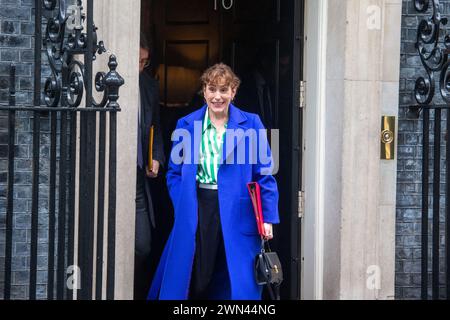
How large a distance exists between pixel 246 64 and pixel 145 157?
1346 mm

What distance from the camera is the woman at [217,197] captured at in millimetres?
6652

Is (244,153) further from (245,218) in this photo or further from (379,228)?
(379,228)

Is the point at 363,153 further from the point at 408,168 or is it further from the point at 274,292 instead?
the point at 274,292

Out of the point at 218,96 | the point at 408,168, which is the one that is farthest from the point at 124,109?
the point at 408,168

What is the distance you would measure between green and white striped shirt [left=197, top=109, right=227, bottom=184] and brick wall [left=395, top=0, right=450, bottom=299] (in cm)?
142

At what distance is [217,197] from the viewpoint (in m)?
6.72

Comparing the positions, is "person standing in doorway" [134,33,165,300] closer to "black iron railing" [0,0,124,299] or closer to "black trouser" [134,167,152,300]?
"black trouser" [134,167,152,300]

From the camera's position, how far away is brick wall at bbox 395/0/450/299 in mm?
7199

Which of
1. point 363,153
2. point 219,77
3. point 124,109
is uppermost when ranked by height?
point 219,77

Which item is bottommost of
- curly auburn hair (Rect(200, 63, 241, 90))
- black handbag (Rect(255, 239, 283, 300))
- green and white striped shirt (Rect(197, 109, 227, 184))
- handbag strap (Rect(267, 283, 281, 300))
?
handbag strap (Rect(267, 283, 281, 300))

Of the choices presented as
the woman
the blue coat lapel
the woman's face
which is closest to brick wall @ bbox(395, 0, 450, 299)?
the woman

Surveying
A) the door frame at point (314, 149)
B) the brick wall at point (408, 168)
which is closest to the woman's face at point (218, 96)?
the door frame at point (314, 149)

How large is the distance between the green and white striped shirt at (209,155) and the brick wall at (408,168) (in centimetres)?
142

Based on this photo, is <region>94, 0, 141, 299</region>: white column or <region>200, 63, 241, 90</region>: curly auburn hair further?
<region>200, 63, 241, 90</region>: curly auburn hair
